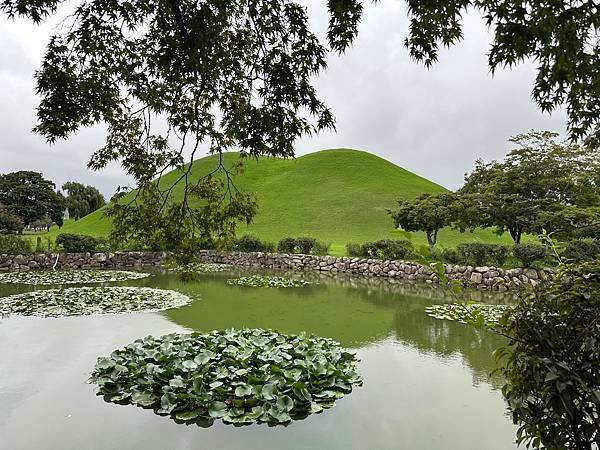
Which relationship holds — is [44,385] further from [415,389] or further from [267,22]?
[267,22]

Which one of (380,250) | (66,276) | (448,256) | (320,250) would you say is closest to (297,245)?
(320,250)

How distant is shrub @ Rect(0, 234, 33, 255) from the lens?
16.1 metres

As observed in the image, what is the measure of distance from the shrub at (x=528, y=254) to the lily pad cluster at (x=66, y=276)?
457 inches

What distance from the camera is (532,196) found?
47.1 feet

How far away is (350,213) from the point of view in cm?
2841

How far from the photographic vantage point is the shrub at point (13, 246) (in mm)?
16141

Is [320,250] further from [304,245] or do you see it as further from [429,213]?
[429,213]

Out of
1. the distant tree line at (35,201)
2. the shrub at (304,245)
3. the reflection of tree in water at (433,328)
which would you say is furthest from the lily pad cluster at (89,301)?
the distant tree line at (35,201)

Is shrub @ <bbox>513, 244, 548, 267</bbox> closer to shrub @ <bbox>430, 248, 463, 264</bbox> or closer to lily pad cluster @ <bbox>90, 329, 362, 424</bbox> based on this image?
shrub @ <bbox>430, 248, 463, 264</bbox>

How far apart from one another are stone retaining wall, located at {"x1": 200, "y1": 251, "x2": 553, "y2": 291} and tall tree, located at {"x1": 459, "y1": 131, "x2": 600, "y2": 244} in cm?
203

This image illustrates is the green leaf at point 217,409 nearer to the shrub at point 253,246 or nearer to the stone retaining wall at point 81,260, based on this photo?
the stone retaining wall at point 81,260

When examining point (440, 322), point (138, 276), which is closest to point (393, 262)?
point (440, 322)

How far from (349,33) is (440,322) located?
19.9 feet

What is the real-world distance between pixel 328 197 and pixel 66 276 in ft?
67.0
